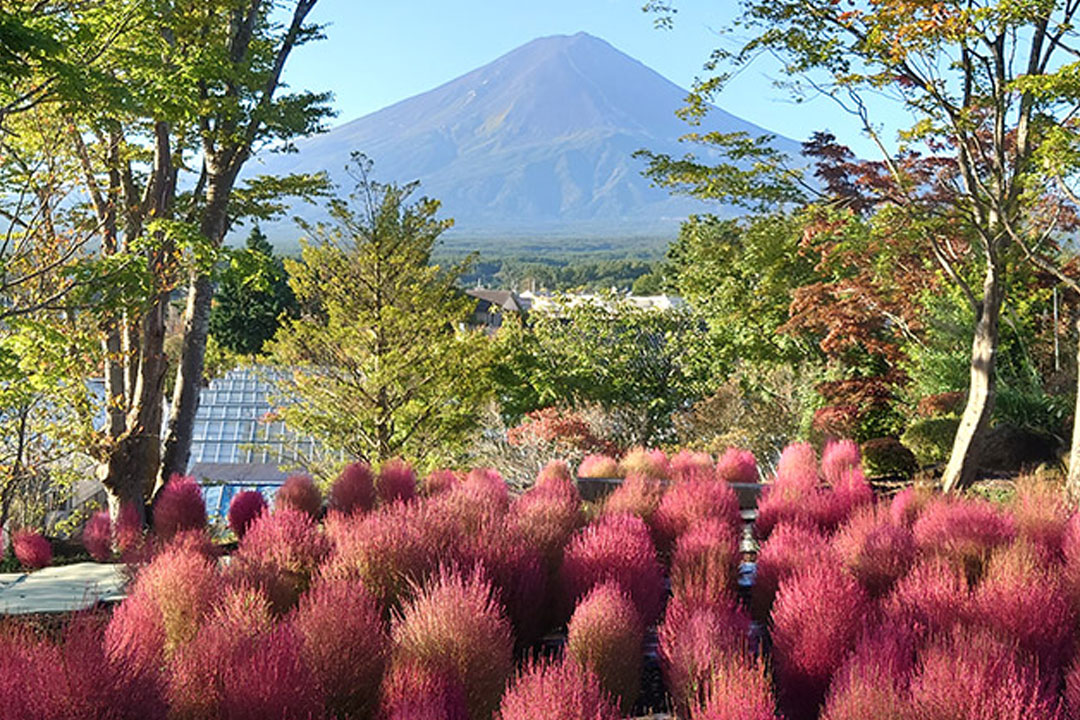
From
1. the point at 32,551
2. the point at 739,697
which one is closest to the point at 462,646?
the point at 739,697

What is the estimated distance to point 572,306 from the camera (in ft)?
62.7

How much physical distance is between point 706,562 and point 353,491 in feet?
12.2

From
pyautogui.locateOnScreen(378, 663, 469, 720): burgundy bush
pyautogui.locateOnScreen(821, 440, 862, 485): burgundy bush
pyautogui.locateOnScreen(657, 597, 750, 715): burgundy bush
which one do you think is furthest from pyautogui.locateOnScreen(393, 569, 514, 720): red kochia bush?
pyautogui.locateOnScreen(821, 440, 862, 485): burgundy bush

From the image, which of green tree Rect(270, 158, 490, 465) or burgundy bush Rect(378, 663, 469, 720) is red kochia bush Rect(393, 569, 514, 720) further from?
green tree Rect(270, 158, 490, 465)

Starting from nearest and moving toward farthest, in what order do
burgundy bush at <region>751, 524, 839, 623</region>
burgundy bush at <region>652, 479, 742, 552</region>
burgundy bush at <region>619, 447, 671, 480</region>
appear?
burgundy bush at <region>751, 524, 839, 623</region> → burgundy bush at <region>652, 479, 742, 552</region> → burgundy bush at <region>619, 447, 671, 480</region>

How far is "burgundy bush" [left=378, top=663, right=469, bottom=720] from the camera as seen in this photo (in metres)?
2.82

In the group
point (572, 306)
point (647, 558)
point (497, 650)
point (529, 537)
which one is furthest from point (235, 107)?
point (572, 306)

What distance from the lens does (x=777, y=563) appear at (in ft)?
15.8

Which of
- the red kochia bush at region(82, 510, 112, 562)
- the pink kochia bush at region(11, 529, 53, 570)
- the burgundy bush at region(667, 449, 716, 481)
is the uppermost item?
the burgundy bush at region(667, 449, 716, 481)

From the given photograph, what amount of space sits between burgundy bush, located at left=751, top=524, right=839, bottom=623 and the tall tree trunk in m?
4.65

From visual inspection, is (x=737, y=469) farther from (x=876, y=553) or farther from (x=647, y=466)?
(x=876, y=553)

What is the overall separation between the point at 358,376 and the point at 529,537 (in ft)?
27.8

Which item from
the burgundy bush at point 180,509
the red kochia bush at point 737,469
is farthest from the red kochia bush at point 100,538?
the red kochia bush at point 737,469

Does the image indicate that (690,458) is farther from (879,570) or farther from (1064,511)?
(879,570)
